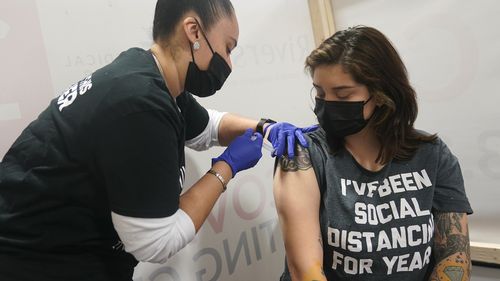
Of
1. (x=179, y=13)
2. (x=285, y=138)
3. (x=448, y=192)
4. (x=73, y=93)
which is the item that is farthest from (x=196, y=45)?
(x=448, y=192)

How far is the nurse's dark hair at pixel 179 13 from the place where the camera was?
1.01 m

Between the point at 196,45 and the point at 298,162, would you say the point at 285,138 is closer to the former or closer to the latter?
the point at 298,162

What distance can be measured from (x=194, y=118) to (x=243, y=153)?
0.26m

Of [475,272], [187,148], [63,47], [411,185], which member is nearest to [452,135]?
[475,272]

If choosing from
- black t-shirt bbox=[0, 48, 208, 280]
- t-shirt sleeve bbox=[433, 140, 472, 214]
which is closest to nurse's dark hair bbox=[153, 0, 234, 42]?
black t-shirt bbox=[0, 48, 208, 280]

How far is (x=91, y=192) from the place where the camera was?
2.92 ft

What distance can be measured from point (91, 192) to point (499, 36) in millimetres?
1610

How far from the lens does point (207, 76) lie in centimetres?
108

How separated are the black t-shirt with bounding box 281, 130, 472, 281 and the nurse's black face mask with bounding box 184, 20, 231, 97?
37 cm

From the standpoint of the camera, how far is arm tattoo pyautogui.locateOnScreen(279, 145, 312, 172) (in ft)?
3.85

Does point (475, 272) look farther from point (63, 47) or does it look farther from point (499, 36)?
point (63, 47)

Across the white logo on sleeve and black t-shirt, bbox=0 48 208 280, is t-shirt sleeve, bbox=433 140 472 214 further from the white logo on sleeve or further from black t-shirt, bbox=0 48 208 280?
the white logo on sleeve

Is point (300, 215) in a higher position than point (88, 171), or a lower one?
lower

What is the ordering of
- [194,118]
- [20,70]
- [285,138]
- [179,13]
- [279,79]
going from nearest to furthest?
[179,13] → [20,70] → [285,138] → [194,118] → [279,79]
